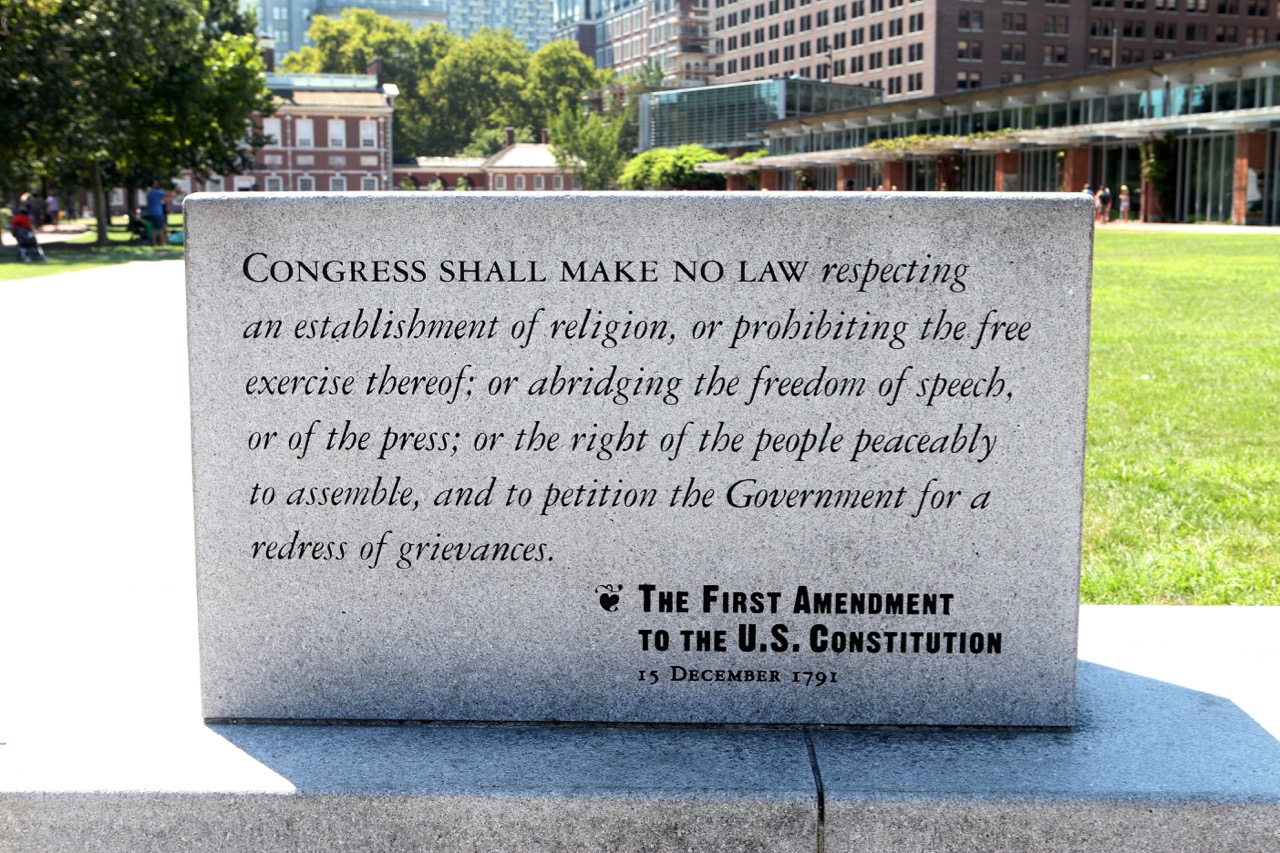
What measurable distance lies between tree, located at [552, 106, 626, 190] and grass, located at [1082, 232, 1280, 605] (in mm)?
112566

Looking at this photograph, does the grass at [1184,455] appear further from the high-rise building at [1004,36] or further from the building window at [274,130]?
the building window at [274,130]

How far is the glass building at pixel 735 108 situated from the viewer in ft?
352

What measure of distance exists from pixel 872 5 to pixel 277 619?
122 m

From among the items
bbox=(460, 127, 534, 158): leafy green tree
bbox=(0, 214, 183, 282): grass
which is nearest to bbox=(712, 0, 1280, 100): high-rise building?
bbox=(460, 127, 534, 158): leafy green tree

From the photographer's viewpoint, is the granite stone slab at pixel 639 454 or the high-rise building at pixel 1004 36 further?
the high-rise building at pixel 1004 36

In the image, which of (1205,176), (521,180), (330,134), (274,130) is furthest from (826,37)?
(1205,176)

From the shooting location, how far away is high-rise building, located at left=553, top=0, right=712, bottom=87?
→ 158 metres

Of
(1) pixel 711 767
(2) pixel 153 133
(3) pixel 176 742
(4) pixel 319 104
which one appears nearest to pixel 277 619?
(3) pixel 176 742

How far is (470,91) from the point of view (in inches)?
6206

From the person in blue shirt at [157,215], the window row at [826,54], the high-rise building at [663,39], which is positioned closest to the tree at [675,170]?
the window row at [826,54]

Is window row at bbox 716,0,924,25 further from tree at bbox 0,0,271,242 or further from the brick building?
tree at bbox 0,0,271,242

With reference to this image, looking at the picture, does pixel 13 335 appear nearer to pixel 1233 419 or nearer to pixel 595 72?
pixel 1233 419

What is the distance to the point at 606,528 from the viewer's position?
329 centimetres

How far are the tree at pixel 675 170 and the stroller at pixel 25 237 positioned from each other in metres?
66.5
